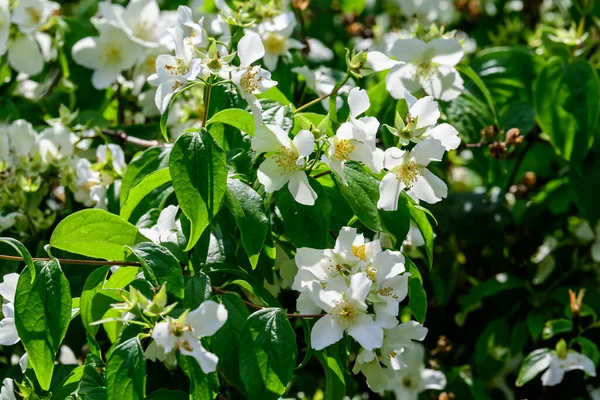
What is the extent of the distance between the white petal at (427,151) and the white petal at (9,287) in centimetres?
70

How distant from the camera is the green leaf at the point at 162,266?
1.22 meters

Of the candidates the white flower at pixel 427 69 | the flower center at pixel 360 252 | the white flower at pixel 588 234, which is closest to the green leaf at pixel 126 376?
the flower center at pixel 360 252

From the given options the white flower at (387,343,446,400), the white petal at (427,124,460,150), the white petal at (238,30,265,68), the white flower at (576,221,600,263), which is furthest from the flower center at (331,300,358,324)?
the white flower at (576,221,600,263)

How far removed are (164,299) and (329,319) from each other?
0.88 ft

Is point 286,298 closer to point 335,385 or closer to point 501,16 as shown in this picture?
point 335,385

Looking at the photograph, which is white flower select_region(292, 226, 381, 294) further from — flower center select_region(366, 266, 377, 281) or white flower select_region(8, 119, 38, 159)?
white flower select_region(8, 119, 38, 159)

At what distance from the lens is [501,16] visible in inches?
123

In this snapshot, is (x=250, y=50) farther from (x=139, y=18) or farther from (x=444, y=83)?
(x=139, y=18)

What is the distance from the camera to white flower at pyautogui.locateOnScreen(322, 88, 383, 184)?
4.18 feet

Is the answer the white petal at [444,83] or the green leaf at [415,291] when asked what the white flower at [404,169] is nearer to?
the green leaf at [415,291]

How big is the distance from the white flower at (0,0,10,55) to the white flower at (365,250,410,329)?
1.21 metres

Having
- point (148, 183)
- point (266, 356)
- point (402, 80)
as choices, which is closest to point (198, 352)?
point (266, 356)

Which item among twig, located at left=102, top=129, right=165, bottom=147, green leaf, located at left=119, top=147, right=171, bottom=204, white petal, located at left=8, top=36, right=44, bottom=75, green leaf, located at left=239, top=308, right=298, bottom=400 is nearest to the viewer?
green leaf, located at left=239, top=308, right=298, bottom=400

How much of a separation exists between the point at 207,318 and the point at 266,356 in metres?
Answer: 0.14
